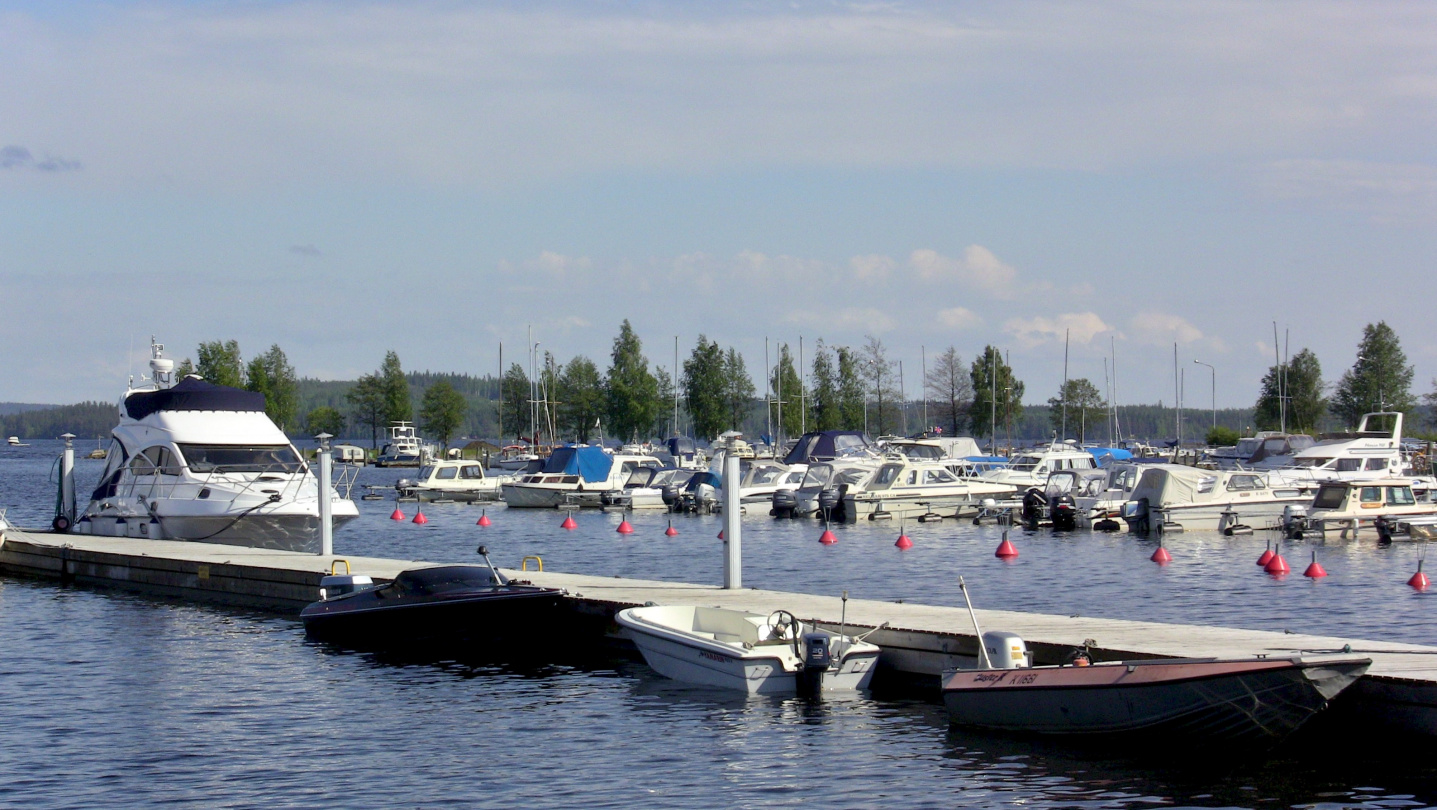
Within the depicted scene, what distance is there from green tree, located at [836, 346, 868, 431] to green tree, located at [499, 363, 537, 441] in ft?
146

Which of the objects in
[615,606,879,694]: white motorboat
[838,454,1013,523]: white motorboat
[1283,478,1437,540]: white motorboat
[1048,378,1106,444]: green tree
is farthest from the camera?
[1048,378,1106,444]: green tree

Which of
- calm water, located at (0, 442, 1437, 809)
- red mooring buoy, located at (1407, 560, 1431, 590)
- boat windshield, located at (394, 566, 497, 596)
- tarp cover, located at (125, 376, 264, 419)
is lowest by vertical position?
calm water, located at (0, 442, 1437, 809)

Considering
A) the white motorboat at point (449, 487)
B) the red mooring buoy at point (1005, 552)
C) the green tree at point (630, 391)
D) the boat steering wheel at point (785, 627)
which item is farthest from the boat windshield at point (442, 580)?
the green tree at point (630, 391)

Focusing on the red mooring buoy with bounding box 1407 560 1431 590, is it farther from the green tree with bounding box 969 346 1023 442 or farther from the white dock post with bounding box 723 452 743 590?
the green tree with bounding box 969 346 1023 442

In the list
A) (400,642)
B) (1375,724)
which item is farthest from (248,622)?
(1375,724)

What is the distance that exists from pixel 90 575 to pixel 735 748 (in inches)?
988

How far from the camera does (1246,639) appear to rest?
18.3m

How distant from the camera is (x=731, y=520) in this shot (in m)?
24.4

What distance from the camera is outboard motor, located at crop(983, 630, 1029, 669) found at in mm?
16922

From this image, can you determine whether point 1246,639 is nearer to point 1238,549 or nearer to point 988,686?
point 988,686

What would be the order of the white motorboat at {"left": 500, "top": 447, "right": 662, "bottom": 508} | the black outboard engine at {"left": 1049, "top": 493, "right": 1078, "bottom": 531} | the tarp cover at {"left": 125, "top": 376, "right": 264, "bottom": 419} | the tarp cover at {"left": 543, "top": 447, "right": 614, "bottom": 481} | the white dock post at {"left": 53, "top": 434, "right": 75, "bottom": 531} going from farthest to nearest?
the tarp cover at {"left": 543, "top": 447, "right": 614, "bottom": 481}
the white motorboat at {"left": 500, "top": 447, "right": 662, "bottom": 508}
the black outboard engine at {"left": 1049, "top": 493, "right": 1078, "bottom": 531}
the white dock post at {"left": 53, "top": 434, "right": 75, "bottom": 531}
the tarp cover at {"left": 125, "top": 376, "right": 264, "bottom": 419}

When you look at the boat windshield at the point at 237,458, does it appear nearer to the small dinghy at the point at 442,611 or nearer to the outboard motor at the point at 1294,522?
the small dinghy at the point at 442,611

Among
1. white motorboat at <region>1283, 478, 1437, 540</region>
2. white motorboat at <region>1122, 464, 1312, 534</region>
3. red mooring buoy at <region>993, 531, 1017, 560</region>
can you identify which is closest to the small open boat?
red mooring buoy at <region>993, 531, 1017, 560</region>

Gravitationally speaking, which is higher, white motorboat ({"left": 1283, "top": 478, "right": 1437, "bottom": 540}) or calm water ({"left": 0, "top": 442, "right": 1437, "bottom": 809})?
white motorboat ({"left": 1283, "top": 478, "right": 1437, "bottom": 540})
